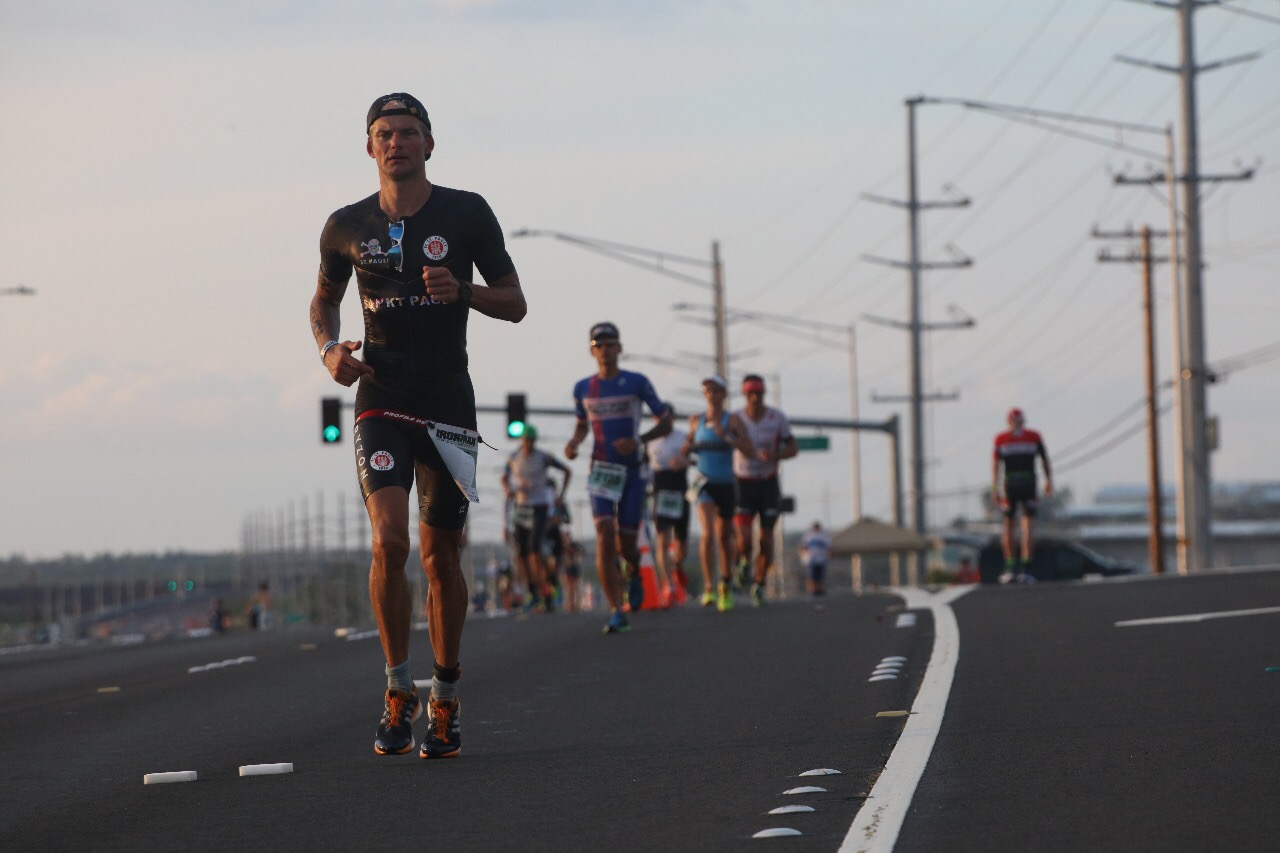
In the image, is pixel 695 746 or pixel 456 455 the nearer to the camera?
pixel 695 746

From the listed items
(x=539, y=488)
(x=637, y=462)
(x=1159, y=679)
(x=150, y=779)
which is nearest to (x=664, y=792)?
(x=150, y=779)

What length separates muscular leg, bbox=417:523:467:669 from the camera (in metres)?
7.41

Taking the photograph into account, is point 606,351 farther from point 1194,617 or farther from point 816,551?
point 816,551

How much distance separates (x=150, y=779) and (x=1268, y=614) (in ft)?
25.9

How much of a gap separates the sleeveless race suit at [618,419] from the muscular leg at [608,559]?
0.26 feet

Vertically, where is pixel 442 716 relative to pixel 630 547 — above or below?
below

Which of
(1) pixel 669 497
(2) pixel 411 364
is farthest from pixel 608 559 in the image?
(2) pixel 411 364

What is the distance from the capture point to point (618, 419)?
15.1 m

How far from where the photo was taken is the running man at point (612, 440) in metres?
14.9

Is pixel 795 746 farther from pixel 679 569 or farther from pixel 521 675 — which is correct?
pixel 679 569

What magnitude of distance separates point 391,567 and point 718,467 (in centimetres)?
1116

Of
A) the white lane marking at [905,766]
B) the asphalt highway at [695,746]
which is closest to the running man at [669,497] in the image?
the asphalt highway at [695,746]

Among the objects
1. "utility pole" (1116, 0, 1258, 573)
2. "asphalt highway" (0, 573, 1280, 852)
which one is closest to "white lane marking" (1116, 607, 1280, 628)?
"asphalt highway" (0, 573, 1280, 852)

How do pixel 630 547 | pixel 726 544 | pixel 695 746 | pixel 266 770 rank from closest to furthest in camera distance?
1. pixel 266 770
2. pixel 695 746
3. pixel 630 547
4. pixel 726 544
